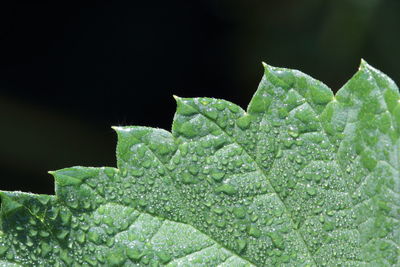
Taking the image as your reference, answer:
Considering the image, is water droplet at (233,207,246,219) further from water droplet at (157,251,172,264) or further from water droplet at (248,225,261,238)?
water droplet at (157,251,172,264)

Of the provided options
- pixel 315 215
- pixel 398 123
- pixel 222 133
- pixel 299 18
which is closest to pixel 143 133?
pixel 222 133

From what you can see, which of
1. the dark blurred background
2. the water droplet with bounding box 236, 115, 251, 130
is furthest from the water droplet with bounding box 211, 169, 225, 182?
the dark blurred background

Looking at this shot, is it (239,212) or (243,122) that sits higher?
(243,122)

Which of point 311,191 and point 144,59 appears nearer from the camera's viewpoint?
point 311,191

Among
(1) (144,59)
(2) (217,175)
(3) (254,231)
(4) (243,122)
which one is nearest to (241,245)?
(3) (254,231)

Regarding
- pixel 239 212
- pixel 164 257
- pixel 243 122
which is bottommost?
pixel 164 257

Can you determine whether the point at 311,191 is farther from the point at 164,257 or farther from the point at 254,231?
the point at 164,257
